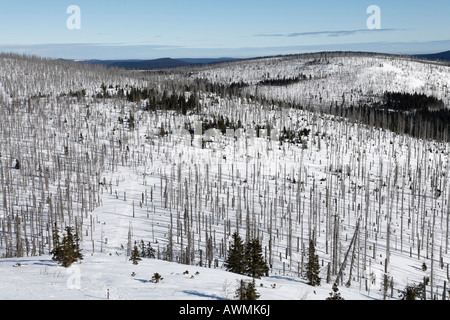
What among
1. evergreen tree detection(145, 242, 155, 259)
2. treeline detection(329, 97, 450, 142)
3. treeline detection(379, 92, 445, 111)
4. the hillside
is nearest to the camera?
the hillside

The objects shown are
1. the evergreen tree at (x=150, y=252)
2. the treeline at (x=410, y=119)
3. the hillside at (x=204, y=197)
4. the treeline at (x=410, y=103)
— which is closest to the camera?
the hillside at (x=204, y=197)

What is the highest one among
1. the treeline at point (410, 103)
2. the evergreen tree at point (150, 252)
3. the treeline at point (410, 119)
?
the treeline at point (410, 103)

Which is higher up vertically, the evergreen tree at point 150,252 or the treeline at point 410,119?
the treeline at point 410,119

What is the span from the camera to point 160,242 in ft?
143

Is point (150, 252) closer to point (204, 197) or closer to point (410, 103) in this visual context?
point (204, 197)

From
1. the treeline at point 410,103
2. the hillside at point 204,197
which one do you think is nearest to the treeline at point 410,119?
the treeline at point 410,103

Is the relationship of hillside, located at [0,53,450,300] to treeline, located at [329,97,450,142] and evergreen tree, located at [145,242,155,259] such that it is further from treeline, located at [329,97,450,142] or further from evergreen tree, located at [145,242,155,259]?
treeline, located at [329,97,450,142]

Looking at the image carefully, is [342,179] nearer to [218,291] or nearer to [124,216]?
[124,216]

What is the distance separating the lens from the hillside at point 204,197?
23062 mm

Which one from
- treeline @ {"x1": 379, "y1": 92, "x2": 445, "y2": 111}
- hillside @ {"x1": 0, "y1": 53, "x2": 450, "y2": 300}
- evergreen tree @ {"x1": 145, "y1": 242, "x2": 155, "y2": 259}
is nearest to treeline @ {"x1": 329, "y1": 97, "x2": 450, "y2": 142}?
treeline @ {"x1": 379, "y1": 92, "x2": 445, "y2": 111}

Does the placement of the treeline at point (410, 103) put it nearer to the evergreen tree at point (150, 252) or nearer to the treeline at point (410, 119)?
the treeline at point (410, 119)

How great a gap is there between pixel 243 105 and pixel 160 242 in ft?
252

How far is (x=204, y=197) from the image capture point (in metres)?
60.6

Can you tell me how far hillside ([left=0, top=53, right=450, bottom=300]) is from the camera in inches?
908
